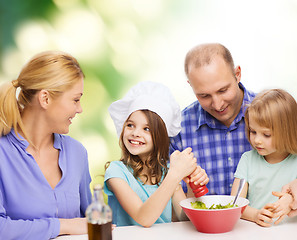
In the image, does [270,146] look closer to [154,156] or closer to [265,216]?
[265,216]

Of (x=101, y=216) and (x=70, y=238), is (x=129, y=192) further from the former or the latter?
(x=101, y=216)

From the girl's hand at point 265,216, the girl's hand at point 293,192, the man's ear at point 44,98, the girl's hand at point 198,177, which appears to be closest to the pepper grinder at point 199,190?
the girl's hand at point 198,177

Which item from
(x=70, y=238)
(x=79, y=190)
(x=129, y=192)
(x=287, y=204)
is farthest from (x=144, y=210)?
(x=287, y=204)


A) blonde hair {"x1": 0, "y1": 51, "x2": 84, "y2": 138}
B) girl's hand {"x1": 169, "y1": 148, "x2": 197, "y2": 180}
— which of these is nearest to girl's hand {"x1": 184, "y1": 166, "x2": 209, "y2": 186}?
girl's hand {"x1": 169, "y1": 148, "x2": 197, "y2": 180}

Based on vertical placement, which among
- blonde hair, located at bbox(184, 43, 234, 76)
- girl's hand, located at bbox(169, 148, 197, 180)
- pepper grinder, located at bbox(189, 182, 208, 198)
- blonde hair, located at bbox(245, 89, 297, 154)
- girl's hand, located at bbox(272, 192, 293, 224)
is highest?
blonde hair, located at bbox(184, 43, 234, 76)

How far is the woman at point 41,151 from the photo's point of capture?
145 cm

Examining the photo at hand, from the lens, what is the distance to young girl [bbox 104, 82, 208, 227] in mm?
1630

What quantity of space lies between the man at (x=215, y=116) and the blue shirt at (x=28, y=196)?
761 millimetres

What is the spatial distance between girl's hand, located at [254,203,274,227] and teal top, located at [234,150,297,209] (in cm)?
22

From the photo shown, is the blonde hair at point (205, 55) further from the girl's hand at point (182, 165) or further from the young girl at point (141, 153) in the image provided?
the girl's hand at point (182, 165)

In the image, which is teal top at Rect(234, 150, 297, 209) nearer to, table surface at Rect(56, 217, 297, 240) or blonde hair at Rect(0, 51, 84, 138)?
table surface at Rect(56, 217, 297, 240)

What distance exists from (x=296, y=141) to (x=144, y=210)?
70 cm

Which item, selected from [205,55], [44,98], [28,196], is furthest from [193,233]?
[205,55]

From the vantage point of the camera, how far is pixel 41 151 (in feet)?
5.26
